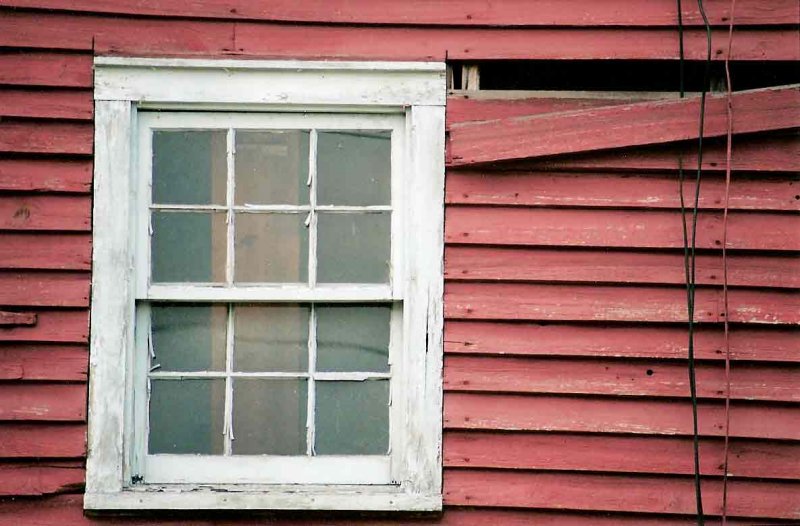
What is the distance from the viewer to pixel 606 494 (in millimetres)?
3344

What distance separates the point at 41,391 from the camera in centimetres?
330

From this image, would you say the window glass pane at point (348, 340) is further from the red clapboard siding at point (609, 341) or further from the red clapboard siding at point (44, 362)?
the red clapboard siding at point (44, 362)

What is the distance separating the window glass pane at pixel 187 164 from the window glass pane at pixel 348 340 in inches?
25.2

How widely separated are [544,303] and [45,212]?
197 centimetres

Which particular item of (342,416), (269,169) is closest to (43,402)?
(342,416)

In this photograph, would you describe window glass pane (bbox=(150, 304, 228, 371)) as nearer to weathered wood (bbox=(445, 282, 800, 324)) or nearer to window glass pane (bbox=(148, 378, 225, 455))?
window glass pane (bbox=(148, 378, 225, 455))

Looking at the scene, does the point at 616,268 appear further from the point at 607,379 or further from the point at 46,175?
the point at 46,175

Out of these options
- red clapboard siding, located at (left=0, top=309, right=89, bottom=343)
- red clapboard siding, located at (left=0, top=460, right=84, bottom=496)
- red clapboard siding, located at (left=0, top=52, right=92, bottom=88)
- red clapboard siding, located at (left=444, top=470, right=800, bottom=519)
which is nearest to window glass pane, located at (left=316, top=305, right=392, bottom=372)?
red clapboard siding, located at (left=444, top=470, right=800, bottom=519)

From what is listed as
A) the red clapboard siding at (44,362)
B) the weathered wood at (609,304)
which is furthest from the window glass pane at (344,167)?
the red clapboard siding at (44,362)

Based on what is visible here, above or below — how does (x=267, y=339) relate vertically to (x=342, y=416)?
above

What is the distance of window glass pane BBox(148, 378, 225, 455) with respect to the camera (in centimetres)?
341

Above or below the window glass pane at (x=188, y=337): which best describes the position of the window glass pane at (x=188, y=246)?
above

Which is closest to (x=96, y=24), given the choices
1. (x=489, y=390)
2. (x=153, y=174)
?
(x=153, y=174)

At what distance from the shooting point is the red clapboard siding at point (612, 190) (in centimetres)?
336
